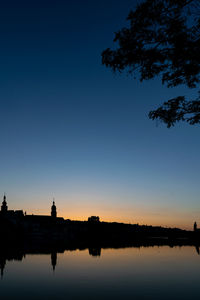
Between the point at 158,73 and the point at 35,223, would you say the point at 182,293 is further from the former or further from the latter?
the point at 35,223

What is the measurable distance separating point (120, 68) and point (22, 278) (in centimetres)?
2861

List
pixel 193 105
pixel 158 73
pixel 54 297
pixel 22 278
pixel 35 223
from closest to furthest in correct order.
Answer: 1. pixel 158 73
2. pixel 193 105
3. pixel 54 297
4. pixel 22 278
5. pixel 35 223

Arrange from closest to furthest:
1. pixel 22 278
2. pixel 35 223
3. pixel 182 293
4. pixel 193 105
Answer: pixel 193 105 < pixel 182 293 < pixel 22 278 < pixel 35 223

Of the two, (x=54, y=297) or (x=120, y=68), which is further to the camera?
(x=54, y=297)

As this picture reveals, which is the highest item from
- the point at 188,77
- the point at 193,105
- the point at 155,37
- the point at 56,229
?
the point at 155,37

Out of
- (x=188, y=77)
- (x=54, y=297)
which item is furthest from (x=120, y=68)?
(x=54, y=297)

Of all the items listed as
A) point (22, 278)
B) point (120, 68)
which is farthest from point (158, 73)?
point (22, 278)

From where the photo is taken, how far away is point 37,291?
24141mm

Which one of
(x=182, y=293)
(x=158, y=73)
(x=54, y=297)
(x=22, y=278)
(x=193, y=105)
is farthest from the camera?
(x=22, y=278)

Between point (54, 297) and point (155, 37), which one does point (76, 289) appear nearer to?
point (54, 297)

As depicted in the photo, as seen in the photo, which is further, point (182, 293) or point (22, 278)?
point (22, 278)

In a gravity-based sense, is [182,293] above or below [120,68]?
below

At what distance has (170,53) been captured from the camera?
10.8 meters

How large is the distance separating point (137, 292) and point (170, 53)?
19911 mm
